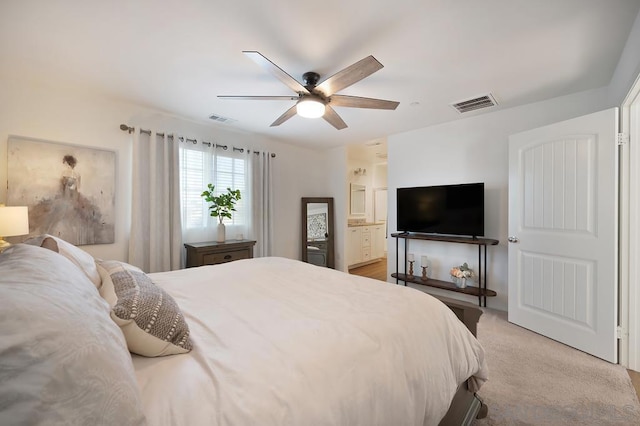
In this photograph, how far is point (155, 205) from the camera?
3.24 m

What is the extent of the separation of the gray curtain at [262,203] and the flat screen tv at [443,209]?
2.08 m

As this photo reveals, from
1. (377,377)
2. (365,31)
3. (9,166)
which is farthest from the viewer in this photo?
(9,166)

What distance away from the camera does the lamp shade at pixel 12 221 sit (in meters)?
2.06

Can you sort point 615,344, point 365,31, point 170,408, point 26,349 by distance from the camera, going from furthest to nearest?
1. point 615,344
2. point 365,31
3. point 170,408
4. point 26,349

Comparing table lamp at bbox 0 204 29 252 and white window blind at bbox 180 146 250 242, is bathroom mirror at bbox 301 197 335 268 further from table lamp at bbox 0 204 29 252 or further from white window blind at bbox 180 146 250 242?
table lamp at bbox 0 204 29 252

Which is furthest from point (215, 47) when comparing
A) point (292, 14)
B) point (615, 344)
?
point (615, 344)

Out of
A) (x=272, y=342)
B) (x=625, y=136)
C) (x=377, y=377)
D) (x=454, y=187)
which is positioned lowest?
(x=377, y=377)

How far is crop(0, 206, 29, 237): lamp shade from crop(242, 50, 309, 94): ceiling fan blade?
2225mm

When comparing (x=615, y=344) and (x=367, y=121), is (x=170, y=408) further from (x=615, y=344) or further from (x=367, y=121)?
(x=367, y=121)

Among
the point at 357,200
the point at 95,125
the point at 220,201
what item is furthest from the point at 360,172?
the point at 95,125

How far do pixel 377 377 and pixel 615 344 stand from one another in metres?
2.56

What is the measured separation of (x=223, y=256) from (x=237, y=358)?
2803 millimetres

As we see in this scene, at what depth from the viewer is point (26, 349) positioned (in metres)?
0.45

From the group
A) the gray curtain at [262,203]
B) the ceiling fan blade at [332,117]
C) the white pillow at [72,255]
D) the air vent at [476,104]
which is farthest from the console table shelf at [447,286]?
the white pillow at [72,255]
